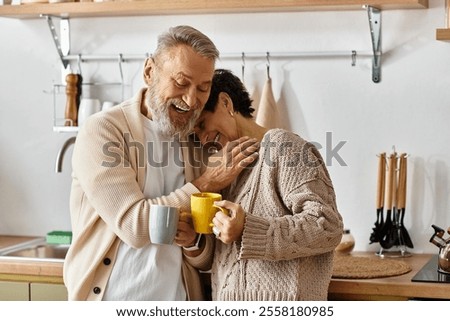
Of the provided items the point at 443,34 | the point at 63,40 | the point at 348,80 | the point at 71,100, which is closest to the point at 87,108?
the point at 71,100

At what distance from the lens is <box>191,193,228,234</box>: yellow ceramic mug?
2.04 metres

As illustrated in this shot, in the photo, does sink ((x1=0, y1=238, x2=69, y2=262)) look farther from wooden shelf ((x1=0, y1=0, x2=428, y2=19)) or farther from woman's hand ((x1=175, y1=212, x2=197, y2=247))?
woman's hand ((x1=175, y1=212, x2=197, y2=247))

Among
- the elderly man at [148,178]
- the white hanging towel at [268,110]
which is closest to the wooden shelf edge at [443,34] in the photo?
the white hanging towel at [268,110]

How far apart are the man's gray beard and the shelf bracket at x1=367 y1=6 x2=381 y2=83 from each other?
95 cm

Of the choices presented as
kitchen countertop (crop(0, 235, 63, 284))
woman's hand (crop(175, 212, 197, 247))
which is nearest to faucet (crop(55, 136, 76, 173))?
kitchen countertop (crop(0, 235, 63, 284))

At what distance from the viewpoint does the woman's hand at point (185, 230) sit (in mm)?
2125

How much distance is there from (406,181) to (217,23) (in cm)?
87

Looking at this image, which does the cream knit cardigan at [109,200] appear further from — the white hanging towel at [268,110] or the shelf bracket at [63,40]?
the shelf bracket at [63,40]

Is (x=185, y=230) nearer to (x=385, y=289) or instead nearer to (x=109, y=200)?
(x=109, y=200)

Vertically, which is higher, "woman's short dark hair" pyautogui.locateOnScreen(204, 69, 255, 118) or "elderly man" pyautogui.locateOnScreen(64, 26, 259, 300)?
"woman's short dark hair" pyautogui.locateOnScreen(204, 69, 255, 118)

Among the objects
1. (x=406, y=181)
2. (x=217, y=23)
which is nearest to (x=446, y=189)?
(x=406, y=181)

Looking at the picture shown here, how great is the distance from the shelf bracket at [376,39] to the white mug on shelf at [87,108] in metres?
1.01

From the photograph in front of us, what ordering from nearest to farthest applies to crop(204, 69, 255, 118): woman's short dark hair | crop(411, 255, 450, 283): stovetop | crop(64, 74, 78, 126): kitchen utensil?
crop(204, 69, 255, 118): woman's short dark hair, crop(411, 255, 450, 283): stovetop, crop(64, 74, 78, 126): kitchen utensil

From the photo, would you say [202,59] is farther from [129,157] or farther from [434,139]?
[434,139]
